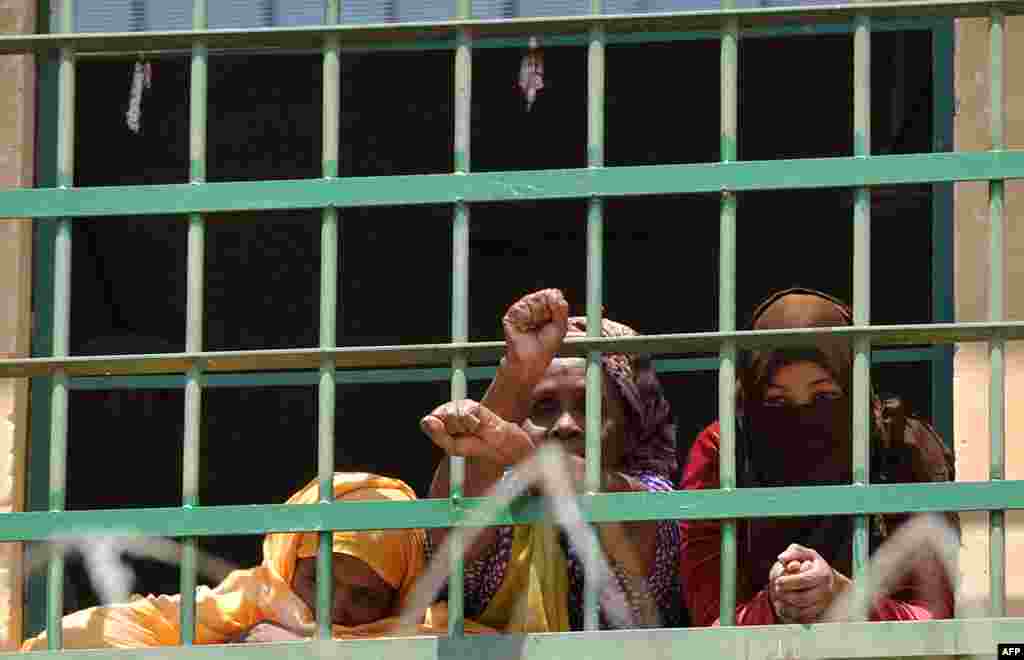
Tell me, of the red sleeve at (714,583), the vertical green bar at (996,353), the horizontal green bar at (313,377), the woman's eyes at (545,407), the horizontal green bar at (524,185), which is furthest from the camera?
the horizontal green bar at (313,377)

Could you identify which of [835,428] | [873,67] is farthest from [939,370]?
[873,67]

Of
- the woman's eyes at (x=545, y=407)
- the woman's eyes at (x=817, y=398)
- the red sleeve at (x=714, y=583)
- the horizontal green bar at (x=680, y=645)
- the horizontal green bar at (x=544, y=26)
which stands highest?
the horizontal green bar at (x=544, y=26)

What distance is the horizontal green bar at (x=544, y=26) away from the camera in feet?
14.1

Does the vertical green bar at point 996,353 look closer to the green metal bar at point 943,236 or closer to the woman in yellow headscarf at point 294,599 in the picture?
the green metal bar at point 943,236

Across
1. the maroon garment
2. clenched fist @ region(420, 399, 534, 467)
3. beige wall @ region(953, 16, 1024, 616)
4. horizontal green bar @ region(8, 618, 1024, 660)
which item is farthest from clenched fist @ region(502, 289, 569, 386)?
beige wall @ region(953, 16, 1024, 616)

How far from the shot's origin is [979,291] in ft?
16.4

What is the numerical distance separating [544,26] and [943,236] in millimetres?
1114

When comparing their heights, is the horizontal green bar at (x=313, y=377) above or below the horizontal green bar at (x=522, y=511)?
above

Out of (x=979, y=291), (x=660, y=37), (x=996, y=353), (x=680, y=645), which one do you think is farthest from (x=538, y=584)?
(x=660, y=37)

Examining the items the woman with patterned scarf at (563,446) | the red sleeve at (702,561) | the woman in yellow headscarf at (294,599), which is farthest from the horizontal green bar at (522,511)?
the red sleeve at (702,561)

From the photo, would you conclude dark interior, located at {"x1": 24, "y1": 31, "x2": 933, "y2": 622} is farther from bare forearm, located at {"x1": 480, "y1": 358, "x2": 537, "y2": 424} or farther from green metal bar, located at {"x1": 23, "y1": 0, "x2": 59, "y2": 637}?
bare forearm, located at {"x1": 480, "y1": 358, "x2": 537, "y2": 424}

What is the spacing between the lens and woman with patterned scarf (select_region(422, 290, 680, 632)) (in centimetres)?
426

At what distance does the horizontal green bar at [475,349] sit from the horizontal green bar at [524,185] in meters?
0.24

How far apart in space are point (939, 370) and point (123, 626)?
1607mm
